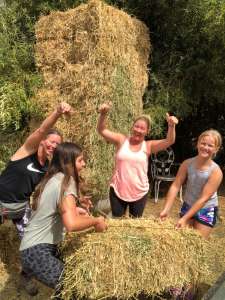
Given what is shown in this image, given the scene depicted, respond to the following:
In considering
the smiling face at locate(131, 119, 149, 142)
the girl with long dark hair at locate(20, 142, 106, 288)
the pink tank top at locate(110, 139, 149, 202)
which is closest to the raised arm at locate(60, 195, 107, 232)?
the girl with long dark hair at locate(20, 142, 106, 288)

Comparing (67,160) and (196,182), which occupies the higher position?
(67,160)

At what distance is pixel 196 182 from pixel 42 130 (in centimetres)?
147

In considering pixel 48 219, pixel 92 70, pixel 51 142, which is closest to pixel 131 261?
pixel 48 219

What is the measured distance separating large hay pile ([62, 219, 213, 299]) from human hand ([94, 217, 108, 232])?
0.04m

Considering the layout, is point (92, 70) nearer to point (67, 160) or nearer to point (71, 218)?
point (67, 160)

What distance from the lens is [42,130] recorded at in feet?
11.7

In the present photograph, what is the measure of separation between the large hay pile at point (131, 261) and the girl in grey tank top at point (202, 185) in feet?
1.15

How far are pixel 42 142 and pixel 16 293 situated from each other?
1640mm

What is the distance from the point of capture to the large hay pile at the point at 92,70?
6.00 m

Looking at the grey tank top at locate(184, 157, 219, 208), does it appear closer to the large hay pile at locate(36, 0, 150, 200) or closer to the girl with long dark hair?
the girl with long dark hair

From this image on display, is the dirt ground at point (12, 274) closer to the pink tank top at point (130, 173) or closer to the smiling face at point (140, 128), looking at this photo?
the pink tank top at point (130, 173)

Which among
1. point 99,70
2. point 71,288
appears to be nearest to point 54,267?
point 71,288

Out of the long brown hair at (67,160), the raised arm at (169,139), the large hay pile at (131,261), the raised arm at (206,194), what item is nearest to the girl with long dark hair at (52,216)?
the long brown hair at (67,160)

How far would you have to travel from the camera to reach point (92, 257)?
3.01 meters
